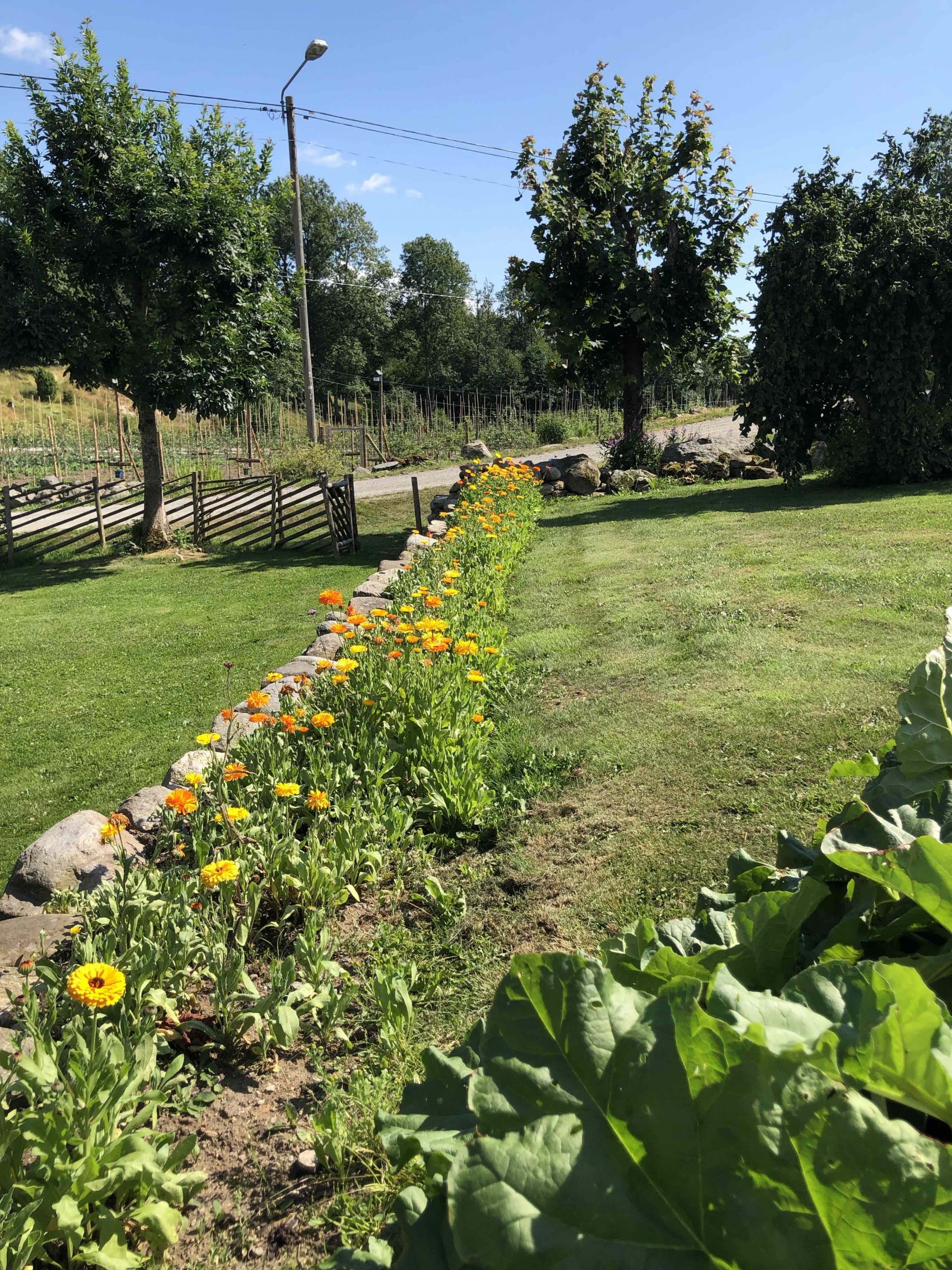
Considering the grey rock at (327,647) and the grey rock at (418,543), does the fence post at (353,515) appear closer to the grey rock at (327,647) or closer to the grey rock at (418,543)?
the grey rock at (418,543)

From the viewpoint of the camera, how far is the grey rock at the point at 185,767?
384cm

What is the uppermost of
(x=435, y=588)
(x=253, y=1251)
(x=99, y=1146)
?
(x=435, y=588)

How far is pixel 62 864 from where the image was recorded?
10.8 feet

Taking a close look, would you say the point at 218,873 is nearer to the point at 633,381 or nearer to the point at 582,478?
the point at 582,478

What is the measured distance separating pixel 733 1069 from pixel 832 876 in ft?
2.11

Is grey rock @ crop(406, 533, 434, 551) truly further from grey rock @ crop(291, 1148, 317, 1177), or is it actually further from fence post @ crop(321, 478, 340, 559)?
grey rock @ crop(291, 1148, 317, 1177)

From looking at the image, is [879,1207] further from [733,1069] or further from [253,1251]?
[253,1251]

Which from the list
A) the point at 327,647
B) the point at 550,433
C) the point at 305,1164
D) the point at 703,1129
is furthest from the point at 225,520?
the point at 550,433

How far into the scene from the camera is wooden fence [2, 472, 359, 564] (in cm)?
1398

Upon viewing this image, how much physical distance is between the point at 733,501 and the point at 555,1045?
520 inches

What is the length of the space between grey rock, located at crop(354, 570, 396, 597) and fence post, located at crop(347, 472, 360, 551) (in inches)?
202

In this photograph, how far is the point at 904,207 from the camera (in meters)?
12.4

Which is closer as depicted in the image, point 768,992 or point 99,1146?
point 768,992

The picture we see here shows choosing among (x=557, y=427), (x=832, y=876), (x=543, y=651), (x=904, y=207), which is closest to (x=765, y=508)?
(x=904, y=207)
